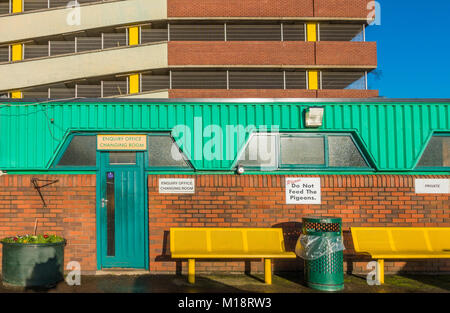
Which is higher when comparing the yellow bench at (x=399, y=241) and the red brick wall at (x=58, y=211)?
the red brick wall at (x=58, y=211)

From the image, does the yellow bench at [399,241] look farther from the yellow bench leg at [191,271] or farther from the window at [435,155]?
the yellow bench leg at [191,271]

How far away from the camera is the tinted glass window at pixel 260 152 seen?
7145 millimetres

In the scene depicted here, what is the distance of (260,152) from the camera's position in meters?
7.15

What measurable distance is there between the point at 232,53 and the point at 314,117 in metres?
20.4

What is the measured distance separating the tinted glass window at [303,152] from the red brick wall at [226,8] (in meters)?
21.8

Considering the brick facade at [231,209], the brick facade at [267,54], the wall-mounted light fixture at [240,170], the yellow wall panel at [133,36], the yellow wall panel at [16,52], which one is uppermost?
the yellow wall panel at [133,36]

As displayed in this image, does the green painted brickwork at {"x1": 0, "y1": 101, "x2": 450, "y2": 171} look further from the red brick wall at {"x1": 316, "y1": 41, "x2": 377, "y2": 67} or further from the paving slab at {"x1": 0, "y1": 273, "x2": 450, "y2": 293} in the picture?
the red brick wall at {"x1": 316, "y1": 41, "x2": 377, "y2": 67}

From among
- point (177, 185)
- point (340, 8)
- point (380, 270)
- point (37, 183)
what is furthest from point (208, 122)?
point (340, 8)

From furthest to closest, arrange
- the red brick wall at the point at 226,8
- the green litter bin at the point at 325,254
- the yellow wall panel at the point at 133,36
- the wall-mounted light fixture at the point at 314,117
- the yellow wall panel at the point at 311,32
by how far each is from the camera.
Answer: the yellow wall panel at the point at 311,32 → the yellow wall panel at the point at 133,36 → the red brick wall at the point at 226,8 → the wall-mounted light fixture at the point at 314,117 → the green litter bin at the point at 325,254

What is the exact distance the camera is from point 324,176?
7.10m

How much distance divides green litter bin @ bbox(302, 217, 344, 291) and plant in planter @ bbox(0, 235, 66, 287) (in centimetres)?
416

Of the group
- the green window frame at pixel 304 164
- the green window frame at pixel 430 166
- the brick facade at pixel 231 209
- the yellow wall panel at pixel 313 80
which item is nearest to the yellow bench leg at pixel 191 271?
the brick facade at pixel 231 209

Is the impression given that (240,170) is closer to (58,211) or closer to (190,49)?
(58,211)

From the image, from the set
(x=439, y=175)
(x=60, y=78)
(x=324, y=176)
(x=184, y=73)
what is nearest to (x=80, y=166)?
(x=324, y=176)
